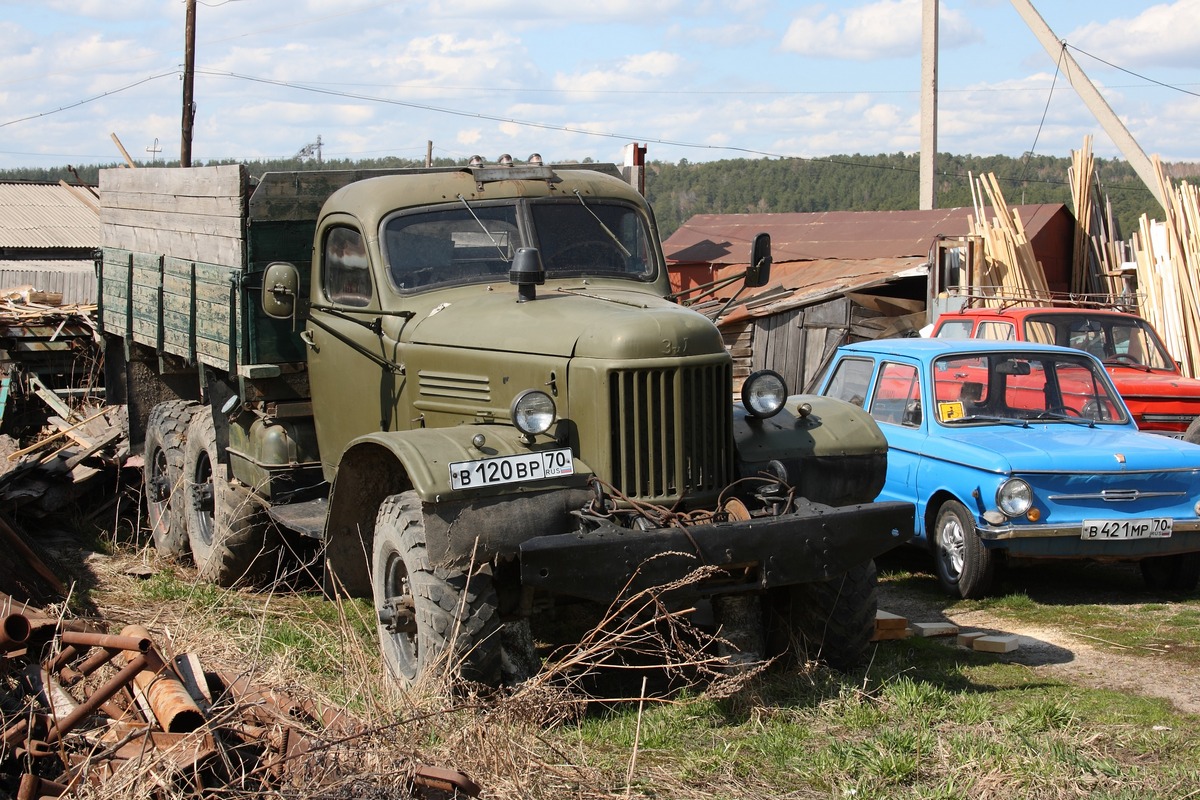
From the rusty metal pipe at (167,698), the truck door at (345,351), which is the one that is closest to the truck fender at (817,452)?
the truck door at (345,351)

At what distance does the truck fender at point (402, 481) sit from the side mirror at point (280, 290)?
122 centimetres

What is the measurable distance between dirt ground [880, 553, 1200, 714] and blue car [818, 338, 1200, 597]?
261 millimetres

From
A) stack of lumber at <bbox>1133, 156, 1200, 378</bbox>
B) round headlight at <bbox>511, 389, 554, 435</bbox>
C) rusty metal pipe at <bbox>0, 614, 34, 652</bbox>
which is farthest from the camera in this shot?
stack of lumber at <bbox>1133, 156, 1200, 378</bbox>

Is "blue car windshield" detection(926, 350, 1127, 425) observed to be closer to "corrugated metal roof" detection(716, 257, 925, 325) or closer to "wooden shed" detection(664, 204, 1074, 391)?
"wooden shed" detection(664, 204, 1074, 391)

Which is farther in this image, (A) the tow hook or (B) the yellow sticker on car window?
(B) the yellow sticker on car window

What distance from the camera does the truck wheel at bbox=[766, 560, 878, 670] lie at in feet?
18.8

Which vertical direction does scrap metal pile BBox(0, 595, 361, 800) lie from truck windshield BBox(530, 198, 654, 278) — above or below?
below

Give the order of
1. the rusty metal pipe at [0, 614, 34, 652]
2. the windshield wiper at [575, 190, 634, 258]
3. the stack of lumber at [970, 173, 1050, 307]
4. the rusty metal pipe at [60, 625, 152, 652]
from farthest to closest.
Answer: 1. the stack of lumber at [970, 173, 1050, 307]
2. the windshield wiper at [575, 190, 634, 258]
3. the rusty metal pipe at [0, 614, 34, 652]
4. the rusty metal pipe at [60, 625, 152, 652]

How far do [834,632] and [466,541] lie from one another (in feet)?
6.04

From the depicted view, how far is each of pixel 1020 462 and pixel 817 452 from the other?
A: 6.83 ft

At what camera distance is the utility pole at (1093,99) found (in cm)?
1755

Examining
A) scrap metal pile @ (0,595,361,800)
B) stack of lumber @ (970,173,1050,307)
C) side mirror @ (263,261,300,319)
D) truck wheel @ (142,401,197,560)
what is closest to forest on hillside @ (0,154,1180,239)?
stack of lumber @ (970,173,1050,307)

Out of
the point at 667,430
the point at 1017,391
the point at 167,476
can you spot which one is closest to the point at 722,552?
the point at 667,430

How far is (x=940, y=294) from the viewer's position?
1639 centimetres
